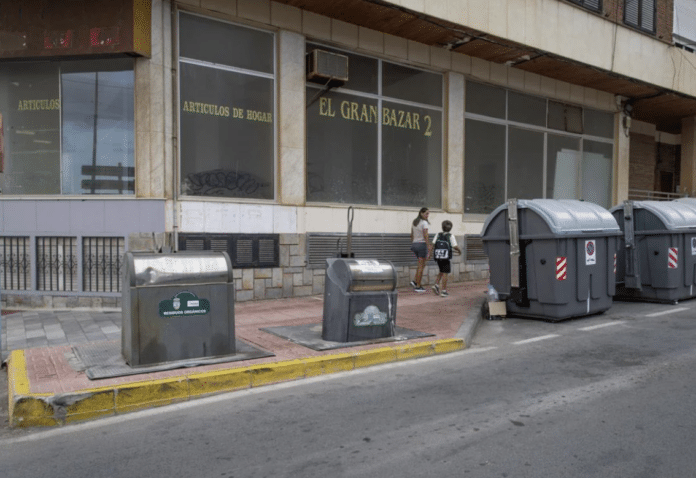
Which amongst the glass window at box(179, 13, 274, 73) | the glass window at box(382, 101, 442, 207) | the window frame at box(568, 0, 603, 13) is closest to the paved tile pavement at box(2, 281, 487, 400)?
the glass window at box(382, 101, 442, 207)

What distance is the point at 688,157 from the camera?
20469mm

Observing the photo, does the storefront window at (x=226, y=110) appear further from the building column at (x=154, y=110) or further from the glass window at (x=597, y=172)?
the glass window at (x=597, y=172)

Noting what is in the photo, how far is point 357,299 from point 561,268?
372 cm

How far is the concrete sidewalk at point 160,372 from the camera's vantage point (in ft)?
15.6

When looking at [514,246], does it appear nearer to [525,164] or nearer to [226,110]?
[226,110]

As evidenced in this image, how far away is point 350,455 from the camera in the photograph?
387 centimetres

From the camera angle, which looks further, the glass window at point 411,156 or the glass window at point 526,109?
the glass window at point 526,109

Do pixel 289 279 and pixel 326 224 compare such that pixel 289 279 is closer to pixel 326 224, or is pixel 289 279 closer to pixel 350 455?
pixel 326 224

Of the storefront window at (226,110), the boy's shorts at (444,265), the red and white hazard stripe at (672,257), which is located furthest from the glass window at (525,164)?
the storefront window at (226,110)

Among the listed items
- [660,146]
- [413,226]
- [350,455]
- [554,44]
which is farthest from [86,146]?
[660,146]

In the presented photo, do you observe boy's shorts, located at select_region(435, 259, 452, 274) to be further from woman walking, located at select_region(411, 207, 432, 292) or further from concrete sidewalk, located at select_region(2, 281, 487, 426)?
concrete sidewalk, located at select_region(2, 281, 487, 426)

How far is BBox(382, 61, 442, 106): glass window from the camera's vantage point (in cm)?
1275

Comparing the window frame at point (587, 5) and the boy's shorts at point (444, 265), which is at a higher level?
the window frame at point (587, 5)

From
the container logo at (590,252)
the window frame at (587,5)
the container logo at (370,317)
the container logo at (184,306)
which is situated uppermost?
the window frame at (587,5)
